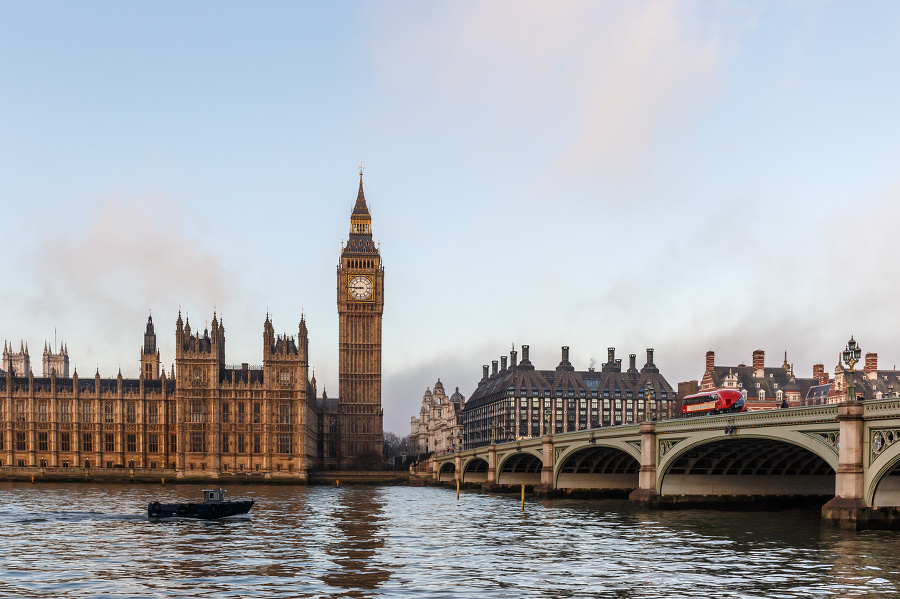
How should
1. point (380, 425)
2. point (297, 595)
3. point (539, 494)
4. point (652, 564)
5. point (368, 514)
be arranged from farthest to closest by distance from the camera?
point (380, 425), point (539, 494), point (368, 514), point (652, 564), point (297, 595)

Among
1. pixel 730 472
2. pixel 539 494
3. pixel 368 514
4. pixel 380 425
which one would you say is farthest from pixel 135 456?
pixel 730 472

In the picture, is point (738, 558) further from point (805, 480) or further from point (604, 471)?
point (604, 471)

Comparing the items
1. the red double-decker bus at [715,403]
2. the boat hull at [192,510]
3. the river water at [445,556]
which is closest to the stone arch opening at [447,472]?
the red double-decker bus at [715,403]

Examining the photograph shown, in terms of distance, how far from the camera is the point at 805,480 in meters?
78.0

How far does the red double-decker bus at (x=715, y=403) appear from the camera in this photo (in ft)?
249

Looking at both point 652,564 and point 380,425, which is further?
point 380,425

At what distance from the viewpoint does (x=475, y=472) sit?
146 meters

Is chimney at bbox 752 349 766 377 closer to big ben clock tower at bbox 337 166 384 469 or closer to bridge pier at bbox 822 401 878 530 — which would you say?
big ben clock tower at bbox 337 166 384 469

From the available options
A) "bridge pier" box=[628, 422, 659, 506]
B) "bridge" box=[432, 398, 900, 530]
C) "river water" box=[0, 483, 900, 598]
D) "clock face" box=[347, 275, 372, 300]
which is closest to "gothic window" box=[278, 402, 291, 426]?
"clock face" box=[347, 275, 372, 300]

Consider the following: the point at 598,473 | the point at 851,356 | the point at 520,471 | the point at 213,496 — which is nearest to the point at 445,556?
the point at 851,356

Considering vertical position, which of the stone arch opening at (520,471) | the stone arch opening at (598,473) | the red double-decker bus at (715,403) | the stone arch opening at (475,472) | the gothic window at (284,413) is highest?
the red double-decker bus at (715,403)

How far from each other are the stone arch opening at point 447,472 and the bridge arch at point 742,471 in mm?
84334

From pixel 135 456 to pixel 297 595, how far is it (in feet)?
449

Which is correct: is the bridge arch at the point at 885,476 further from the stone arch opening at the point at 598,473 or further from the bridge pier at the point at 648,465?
the stone arch opening at the point at 598,473
